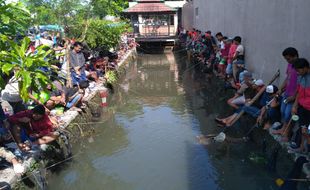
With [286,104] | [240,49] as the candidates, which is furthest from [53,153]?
[240,49]

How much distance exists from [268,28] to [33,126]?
5489 mm

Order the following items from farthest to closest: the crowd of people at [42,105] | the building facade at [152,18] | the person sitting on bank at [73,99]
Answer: the building facade at [152,18] < the person sitting on bank at [73,99] < the crowd of people at [42,105]

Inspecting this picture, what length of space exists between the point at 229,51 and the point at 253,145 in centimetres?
498

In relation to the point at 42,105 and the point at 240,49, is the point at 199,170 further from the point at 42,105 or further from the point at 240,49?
the point at 240,49

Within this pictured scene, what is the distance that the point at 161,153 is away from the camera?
655 cm

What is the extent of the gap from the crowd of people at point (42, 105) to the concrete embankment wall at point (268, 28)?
13.3ft

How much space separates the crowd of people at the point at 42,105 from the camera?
490 cm

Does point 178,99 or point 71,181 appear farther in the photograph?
point 178,99

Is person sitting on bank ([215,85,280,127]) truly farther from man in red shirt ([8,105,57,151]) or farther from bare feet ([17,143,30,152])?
bare feet ([17,143,30,152])

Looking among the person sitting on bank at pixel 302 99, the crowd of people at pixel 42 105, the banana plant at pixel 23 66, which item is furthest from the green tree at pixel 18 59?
the person sitting on bank at pixel 302 99

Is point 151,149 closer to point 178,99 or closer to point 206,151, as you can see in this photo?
point 206,151

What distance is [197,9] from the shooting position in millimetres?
22031

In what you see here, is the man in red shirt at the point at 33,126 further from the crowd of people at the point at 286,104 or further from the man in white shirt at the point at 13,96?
the crowd of people at the point at 286,104

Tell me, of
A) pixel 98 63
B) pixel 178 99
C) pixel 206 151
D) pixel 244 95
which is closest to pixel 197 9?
pixel 98 63
